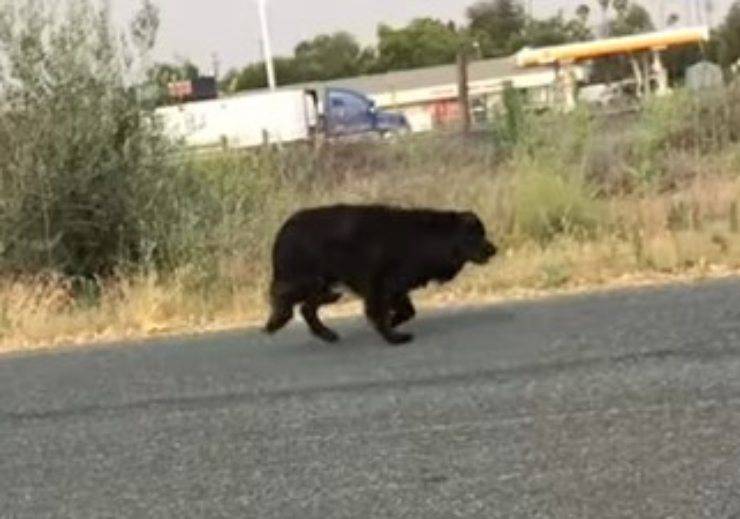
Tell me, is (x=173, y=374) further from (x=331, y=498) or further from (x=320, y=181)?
(x=320, y=181)

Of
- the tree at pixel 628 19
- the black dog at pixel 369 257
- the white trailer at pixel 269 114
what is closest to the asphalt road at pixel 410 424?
Answer: the black dog at pixel 369 257

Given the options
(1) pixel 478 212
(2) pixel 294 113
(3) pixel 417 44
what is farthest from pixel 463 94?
(3) pixel 417 44

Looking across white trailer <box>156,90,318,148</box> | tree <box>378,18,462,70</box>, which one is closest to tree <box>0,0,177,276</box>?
white trailer <box>156,90,318,148</box>

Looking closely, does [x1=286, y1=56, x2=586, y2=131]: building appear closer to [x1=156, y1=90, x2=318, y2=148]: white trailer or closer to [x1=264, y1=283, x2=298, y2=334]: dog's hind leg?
[x1=156, y1=90, x2=318, y2=148]: white trailer

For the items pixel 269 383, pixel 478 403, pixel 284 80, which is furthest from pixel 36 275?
pixel 284 80

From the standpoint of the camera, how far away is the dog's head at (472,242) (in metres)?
10.2

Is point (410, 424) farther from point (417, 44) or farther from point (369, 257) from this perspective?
point (417, 44)

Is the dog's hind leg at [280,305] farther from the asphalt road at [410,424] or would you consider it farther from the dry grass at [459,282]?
the dry grass at [459,282]

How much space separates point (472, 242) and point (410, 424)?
3199mm

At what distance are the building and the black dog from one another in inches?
262

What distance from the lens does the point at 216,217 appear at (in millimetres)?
15227

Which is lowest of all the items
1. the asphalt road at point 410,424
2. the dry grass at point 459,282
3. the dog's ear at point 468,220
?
the dry grass at point 459,282

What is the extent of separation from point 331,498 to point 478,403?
168cm

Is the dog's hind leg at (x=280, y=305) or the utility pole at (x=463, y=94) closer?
the dog's hind leg at (x=280, y=305)
